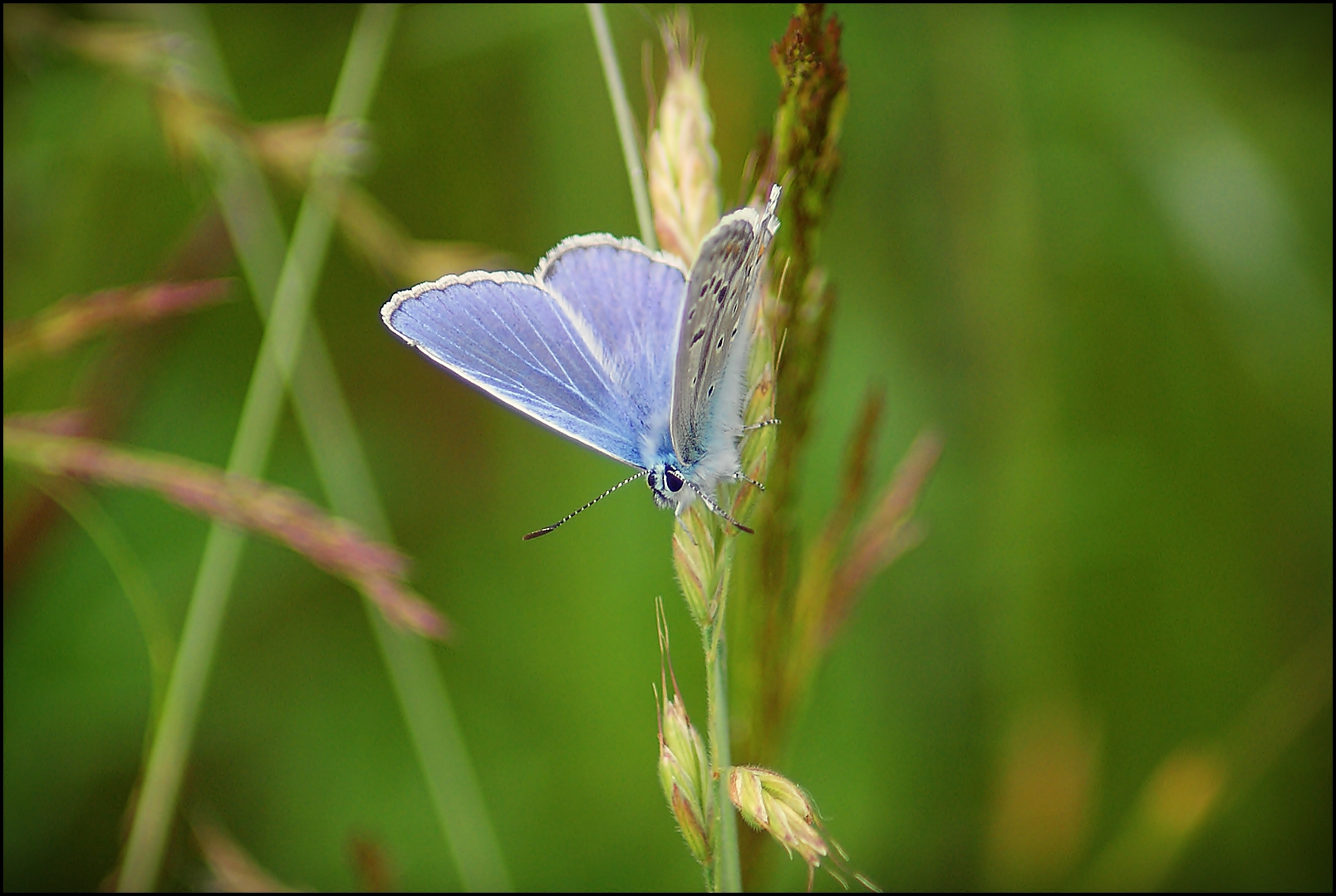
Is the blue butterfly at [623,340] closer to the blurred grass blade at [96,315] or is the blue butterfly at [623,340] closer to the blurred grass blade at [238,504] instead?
the blurred grass blade at [238,504]

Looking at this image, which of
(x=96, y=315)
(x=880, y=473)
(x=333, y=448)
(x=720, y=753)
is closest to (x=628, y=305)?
(x=720, y=753)

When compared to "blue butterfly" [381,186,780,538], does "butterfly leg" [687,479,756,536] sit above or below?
below

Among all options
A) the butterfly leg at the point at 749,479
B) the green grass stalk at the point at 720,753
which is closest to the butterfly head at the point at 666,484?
the butterfly leg at the point at 749,479

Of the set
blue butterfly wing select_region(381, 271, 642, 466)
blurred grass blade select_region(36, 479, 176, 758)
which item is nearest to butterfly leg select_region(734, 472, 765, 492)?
blue butterfly wing select_region(381, 271, 642, 466)

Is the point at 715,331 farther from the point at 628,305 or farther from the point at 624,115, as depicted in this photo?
the point at 624,115

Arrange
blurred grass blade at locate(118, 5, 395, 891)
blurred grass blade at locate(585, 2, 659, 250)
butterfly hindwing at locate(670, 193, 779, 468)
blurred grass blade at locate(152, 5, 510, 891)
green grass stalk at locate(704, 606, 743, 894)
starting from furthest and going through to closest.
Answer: blurred grass blade at locate(152, 5, 510, 891), blurred grass blade at locate(118, 5, 395, 891), blurred grass blade at locate(585, 2, 659, 250), butterfly hindwing at locate(670, 193, 779, 468), green grass stalk at locate(704, 606, 743, 894)

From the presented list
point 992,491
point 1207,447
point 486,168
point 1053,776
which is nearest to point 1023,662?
point 1053,776

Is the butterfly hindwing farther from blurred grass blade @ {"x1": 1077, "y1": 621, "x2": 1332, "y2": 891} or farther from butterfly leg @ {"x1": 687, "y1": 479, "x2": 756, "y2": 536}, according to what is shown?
blurred grass blade @ {"x1": 1077, "y1": 621, "x2": 1332, "y2": 891}
